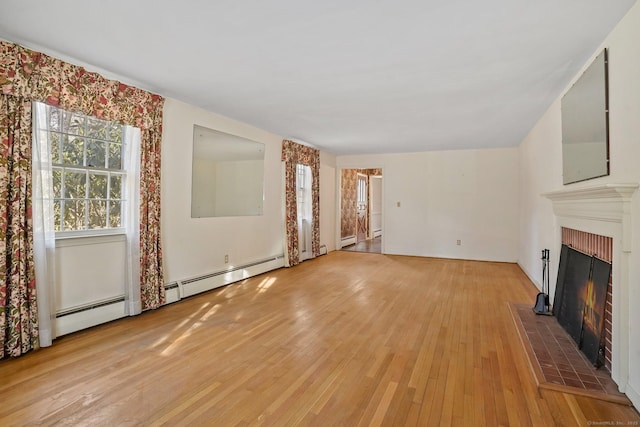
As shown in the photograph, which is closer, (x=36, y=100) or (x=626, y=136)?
(x=626, y=136)

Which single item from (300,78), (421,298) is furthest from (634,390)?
(300,78)

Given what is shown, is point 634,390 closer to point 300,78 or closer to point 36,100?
point 300,78

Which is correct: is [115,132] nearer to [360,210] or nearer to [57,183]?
[57,183]

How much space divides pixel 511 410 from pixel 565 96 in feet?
9.60

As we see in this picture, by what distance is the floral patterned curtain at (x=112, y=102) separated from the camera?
2.42 m

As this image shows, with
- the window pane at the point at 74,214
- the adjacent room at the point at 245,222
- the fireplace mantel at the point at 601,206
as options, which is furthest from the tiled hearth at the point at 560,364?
the window pane at the point at 74,214

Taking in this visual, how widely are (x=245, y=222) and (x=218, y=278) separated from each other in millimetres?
978

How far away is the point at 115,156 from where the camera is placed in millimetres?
3334

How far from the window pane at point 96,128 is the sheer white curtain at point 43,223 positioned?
0.47m

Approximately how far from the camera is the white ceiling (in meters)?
1.98

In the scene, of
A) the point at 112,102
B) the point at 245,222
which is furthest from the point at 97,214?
the point at 245,222

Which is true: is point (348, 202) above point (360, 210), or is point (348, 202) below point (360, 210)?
above

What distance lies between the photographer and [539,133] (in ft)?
14.7

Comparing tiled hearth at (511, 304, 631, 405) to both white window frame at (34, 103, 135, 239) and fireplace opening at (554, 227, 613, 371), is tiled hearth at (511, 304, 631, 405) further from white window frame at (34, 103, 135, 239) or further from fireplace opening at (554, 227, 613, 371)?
white window frame at (34, 103, 135, 239)
